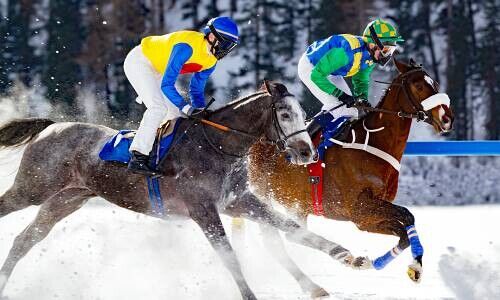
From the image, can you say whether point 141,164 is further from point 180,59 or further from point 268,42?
point 268,42

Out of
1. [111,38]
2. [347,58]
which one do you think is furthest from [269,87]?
[111,38]

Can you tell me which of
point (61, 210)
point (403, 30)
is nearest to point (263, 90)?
point (61, 210)

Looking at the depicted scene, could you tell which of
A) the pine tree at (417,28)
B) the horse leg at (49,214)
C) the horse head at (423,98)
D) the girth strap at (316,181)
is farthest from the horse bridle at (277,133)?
the pine tree at (417,28)

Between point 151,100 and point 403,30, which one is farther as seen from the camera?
point 403,30

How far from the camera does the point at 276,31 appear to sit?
874 inches

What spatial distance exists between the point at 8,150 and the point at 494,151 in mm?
4740

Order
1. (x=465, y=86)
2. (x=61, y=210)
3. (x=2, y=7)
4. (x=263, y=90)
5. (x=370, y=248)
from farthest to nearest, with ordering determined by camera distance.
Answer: (x=2, y=7)
(x=465, y=86)
(x=370, y=248)
(x=61, y=210)
(x=263, y=90)

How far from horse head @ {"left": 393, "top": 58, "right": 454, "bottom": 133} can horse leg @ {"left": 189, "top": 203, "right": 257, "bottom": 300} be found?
5.54 feet

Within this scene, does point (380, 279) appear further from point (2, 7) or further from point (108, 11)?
point (2, 7)

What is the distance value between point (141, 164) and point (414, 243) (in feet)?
6.35

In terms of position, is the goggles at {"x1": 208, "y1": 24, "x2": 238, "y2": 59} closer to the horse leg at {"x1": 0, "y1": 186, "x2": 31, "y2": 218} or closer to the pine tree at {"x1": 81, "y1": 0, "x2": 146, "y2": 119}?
the horse leg at {"x1": 0, "y1": 186, "x2": 31, "y2": 218}

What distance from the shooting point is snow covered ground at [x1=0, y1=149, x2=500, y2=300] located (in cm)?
558

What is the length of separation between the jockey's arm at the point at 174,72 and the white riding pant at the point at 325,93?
1312mm

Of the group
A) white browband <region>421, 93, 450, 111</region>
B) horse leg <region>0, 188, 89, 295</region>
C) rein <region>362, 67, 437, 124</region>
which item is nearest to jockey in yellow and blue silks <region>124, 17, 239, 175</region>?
horse leg <region>0, 188, 89, 295</region>
